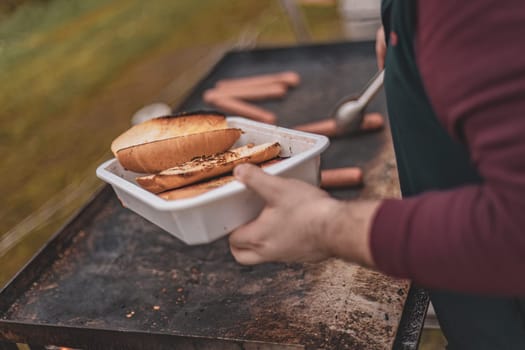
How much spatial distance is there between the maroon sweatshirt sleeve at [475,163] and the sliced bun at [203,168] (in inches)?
15.8

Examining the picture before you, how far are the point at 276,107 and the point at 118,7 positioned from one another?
2054mm

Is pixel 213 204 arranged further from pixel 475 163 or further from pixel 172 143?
pixel 475 163

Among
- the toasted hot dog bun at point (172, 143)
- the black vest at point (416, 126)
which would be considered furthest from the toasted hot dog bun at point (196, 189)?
the black vest at point (416, 126)

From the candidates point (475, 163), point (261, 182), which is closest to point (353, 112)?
point (261, 182)

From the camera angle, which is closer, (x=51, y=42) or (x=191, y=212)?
(x=191, y=212)

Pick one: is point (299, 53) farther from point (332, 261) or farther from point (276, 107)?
point (332, 261)

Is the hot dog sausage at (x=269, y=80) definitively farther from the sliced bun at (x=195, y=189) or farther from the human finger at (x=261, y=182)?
the human finger at (x=261, y=182)

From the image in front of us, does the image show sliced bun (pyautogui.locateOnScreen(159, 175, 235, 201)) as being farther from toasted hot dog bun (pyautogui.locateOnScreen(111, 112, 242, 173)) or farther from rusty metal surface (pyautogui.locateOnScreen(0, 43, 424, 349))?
rusty metal surface (pyautogui.locateOnScreen(0, 43, 424, 349))

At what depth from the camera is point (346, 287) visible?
1.30 m

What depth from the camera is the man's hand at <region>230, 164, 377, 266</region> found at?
2.44 ft

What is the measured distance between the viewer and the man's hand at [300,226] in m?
0.74

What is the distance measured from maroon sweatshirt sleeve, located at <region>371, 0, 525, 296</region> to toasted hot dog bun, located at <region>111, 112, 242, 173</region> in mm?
529

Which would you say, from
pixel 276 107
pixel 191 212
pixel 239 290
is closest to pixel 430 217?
pixel 191 212

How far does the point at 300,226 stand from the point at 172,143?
0.42 m
